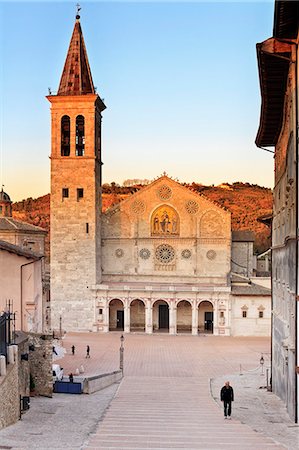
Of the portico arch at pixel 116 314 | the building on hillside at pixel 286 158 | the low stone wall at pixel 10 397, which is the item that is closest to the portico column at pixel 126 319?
the portico arch at pixel 116 314

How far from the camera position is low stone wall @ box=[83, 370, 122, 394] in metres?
28.5

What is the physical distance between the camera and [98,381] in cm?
2997

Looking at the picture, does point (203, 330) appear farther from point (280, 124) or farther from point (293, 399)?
point (293, 399)

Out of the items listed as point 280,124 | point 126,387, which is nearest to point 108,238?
point 126,387

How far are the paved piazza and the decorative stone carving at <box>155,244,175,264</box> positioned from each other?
12.8 m

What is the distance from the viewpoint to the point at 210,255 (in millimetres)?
58719

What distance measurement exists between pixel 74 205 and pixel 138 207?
18.5ft

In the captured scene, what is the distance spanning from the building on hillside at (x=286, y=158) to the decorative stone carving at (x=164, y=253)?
3167 centimetres

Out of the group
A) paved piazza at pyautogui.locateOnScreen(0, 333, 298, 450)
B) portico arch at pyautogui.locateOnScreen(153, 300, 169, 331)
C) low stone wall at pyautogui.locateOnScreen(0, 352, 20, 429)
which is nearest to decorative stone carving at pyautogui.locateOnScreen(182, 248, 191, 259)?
portico arch at pyautogui.locateOnScreen(153, 300, 169, 331)

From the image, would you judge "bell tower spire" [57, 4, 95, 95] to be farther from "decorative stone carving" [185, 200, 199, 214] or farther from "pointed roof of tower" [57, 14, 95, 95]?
"decorative stone carving" [185, 200, 199, 214]

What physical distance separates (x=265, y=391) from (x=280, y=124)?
1135 centimetres

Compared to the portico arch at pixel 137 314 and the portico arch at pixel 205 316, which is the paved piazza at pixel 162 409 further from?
the portico arch at pixel 137 314

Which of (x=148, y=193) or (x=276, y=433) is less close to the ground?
(x=148, y=193)

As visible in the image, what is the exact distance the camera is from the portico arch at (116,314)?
58.5 metres
